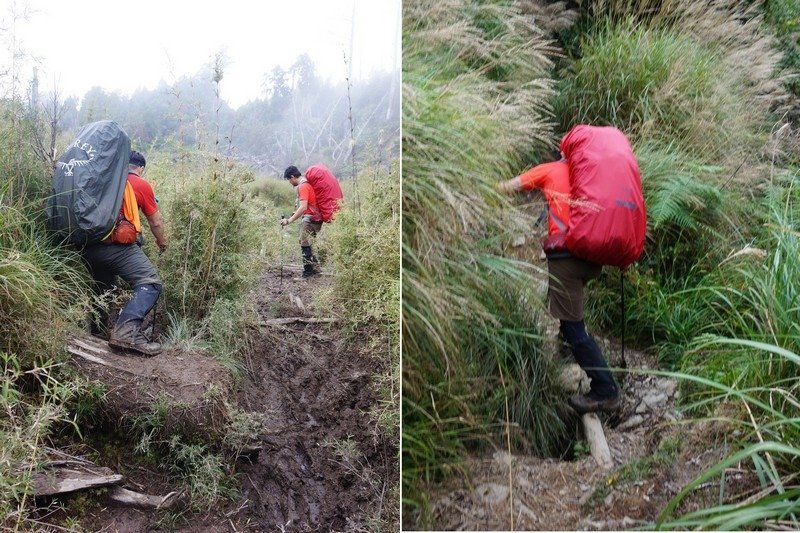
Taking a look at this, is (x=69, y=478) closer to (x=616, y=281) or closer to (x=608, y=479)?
(x=608, y=479)

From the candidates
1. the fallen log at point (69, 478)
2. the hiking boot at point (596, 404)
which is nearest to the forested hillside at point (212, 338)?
the fallen log at point (69, 478)

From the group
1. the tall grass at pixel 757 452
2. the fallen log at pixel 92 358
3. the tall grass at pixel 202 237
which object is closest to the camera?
the tall grass at pixel 757 452

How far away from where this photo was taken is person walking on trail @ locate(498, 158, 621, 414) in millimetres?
1403

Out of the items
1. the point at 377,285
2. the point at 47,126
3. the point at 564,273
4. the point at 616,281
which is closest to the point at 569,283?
the point at 564,273

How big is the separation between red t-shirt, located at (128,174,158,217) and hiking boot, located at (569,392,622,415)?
2.07 m

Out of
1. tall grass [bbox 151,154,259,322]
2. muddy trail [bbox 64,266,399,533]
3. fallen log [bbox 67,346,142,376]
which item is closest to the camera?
muddy trail [bbox 64,266,399,533]

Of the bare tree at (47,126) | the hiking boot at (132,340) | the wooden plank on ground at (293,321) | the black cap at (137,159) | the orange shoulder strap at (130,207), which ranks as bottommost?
the wooden plank on ground at (293,321)

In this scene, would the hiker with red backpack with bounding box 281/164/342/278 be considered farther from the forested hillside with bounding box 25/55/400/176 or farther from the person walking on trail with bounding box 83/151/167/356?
the person walking on trail with bounding box 83/151/167/356

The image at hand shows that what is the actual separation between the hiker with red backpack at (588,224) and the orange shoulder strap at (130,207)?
5.78 feet

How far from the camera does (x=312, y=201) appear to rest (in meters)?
2.53

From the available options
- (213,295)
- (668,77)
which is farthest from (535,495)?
(213,295)

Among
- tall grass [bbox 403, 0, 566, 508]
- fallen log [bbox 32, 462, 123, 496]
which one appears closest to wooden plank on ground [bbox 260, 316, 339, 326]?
fallen log [bbox 32, 462, 123, 496]

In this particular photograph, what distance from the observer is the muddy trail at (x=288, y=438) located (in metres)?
2.01

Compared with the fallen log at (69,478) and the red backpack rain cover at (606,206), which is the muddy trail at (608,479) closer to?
the red backpack rain cover at (606,206)
